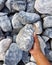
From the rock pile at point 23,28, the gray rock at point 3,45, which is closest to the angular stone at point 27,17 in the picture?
the rock pile at point 23,28

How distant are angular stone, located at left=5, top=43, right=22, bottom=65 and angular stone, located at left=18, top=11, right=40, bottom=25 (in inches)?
5.2

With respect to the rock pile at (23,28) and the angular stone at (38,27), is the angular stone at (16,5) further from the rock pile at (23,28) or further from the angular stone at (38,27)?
the angular stone at (38,27)

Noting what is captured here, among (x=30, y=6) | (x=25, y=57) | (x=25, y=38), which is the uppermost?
(x=30, y=6)

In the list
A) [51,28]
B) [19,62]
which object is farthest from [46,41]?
[19,62]

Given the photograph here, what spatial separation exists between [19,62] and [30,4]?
0.30 m

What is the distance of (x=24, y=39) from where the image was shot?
1.08m

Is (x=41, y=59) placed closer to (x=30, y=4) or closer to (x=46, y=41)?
(x=46, y=41)

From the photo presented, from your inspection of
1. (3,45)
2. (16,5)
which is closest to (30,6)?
(16,5)

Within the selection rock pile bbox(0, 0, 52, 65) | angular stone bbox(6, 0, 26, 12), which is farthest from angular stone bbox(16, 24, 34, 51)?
angular stone bbox(6, 0, 26, 12)

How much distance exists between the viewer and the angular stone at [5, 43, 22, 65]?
43.9 inches

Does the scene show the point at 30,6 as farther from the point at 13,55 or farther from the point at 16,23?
the point at 13,55

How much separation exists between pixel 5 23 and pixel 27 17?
125 mm

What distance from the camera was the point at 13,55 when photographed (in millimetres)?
1116

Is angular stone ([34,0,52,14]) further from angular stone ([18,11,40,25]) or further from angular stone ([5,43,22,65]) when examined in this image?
angular stone ([5,43,22,65])
